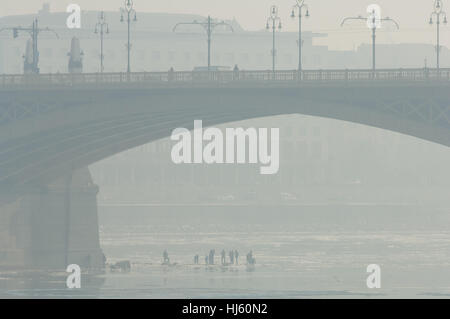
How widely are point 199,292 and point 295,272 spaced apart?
16.1 meters

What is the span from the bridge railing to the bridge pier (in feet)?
33.1

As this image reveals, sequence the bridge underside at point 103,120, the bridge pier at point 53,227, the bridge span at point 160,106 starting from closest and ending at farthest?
the bridge span at point 160,106, the bridge underside at point 103,120, the bridge pier at point 53,227

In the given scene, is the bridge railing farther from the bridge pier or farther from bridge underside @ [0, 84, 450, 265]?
the bridge pier

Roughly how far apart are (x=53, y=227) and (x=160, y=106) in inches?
717

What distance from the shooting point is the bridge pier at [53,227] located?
89.3m

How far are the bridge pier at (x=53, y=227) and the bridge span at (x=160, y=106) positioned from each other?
324 millimetres

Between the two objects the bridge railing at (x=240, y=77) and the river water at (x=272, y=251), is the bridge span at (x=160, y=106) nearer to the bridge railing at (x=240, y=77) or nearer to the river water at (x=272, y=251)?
the bridge railing at (x=240, y=77)

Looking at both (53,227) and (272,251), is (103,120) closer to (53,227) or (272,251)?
(53,227)

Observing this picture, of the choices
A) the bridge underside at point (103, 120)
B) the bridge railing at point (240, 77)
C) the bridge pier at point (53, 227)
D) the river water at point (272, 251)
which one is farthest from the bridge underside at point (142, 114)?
the river water at point (272, 251)

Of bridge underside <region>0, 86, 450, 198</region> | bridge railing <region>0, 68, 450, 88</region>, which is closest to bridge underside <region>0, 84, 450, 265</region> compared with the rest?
bridge underside <region>0, 86, 450, 198</region>

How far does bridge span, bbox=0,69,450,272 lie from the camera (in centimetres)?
6819

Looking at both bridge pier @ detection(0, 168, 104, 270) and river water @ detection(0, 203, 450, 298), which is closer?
river water @ detection(0, 203, 450, 298)

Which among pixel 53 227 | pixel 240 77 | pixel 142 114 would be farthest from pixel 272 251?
pixel 240 77
